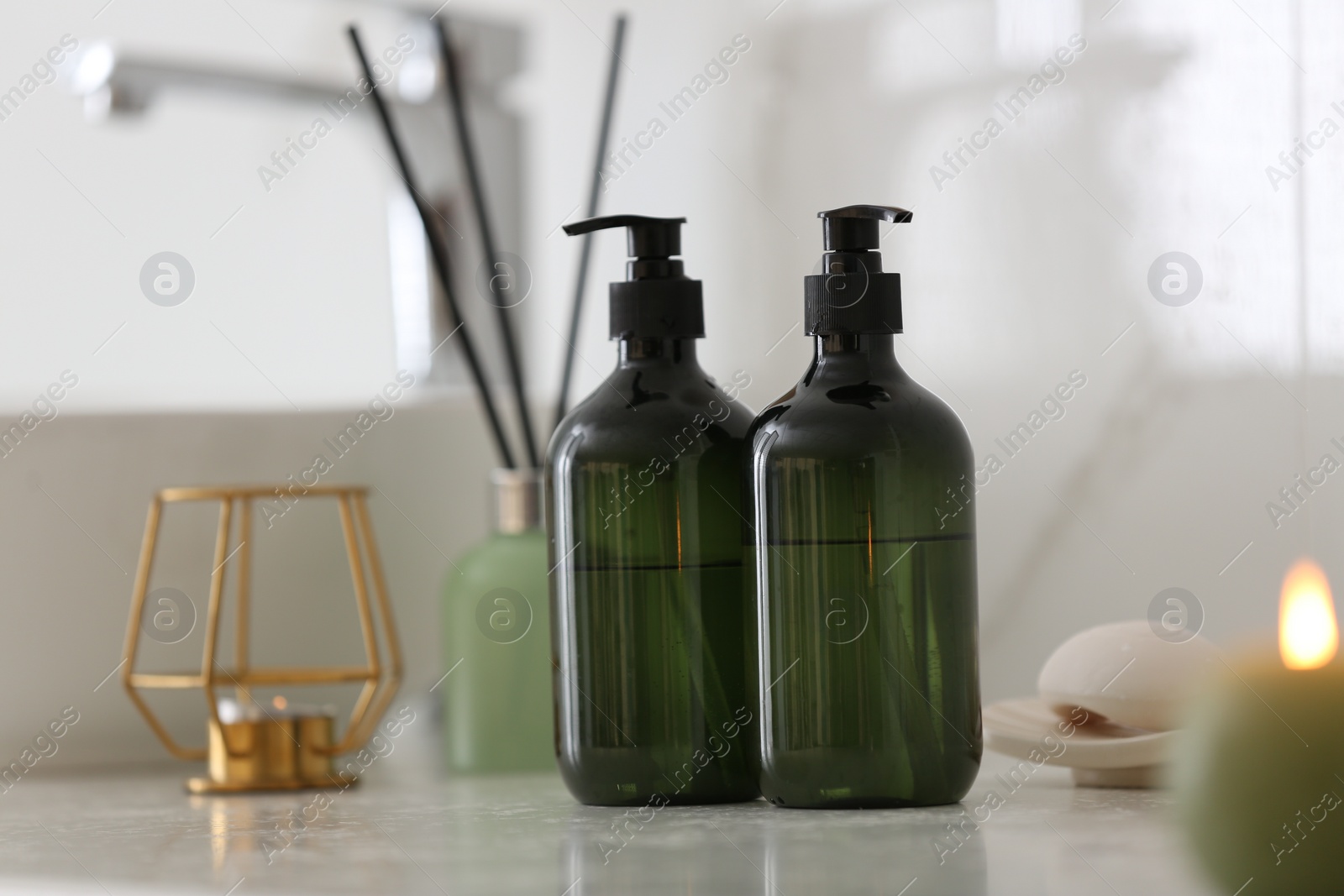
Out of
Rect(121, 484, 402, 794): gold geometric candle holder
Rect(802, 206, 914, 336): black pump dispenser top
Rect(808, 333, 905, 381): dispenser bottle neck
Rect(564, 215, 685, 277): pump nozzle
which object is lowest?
Rect(121, 484, 402, 794): gold geometric candle holder

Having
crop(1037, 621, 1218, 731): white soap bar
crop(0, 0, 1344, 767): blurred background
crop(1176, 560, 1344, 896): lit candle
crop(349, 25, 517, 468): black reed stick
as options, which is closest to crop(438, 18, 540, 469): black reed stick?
crop(349, 25, 517, 468): black reed stick

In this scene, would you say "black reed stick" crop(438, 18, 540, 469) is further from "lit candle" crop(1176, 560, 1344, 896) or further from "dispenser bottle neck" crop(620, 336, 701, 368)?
"lit candle" crop(1176, 560, 1344, 896)

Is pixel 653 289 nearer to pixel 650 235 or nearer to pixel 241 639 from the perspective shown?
pixel 650 235

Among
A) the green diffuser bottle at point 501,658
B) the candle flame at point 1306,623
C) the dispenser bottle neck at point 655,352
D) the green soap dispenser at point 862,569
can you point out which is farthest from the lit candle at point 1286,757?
the green diffuser bottle at point 501,658

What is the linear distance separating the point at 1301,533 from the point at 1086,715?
15cm

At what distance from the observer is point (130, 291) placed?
1018 millimetres

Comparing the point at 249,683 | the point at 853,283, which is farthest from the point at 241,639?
the point at 853,283

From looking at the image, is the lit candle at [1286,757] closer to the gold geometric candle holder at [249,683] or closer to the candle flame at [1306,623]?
the candle flame at [1306,623]

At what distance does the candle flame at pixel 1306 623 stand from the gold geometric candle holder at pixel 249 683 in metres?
0.52

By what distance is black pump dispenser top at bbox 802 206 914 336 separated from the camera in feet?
1.86

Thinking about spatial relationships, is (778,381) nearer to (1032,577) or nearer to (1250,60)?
(1032,577)

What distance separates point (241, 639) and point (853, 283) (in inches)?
19.0

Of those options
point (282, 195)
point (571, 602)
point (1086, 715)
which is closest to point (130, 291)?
point (282, 195)

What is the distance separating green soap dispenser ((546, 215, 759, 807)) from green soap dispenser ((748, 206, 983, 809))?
0.10ft
